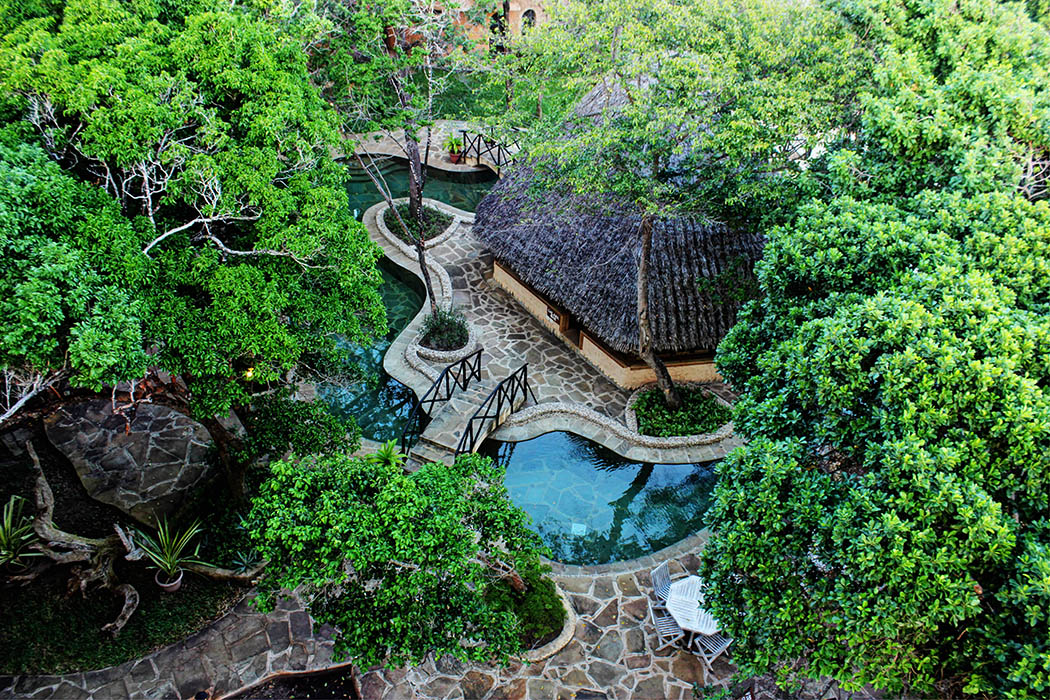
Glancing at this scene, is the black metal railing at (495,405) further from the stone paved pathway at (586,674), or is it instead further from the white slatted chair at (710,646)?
the white slatted chair at (710,646)

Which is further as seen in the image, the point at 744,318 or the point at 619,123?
the point at 619,123

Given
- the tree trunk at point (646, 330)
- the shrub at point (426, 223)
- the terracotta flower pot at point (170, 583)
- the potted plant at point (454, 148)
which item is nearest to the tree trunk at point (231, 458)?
the terracotta flower pot at point (170, 583)

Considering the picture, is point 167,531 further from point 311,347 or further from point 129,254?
point 129,254

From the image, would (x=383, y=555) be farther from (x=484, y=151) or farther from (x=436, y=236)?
(x=484, y=151)

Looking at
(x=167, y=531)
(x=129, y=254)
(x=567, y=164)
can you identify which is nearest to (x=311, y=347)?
(x=129, y=254)

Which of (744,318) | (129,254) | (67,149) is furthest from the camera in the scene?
(744,318)

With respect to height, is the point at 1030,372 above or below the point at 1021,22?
below

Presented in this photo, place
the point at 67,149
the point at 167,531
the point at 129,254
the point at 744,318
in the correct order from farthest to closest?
the point at 167,531
the point at 744,318
the point at 67,149
the point at 129,254
